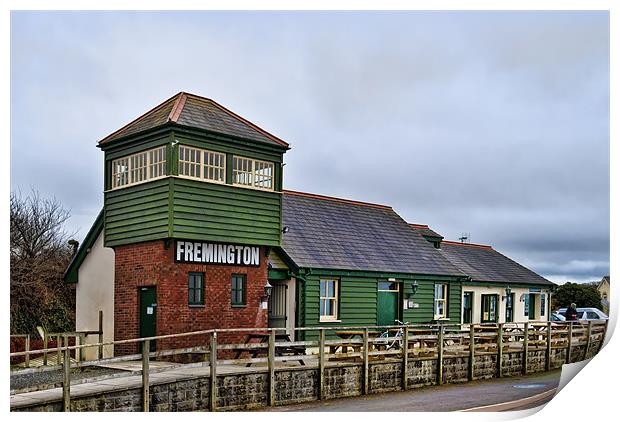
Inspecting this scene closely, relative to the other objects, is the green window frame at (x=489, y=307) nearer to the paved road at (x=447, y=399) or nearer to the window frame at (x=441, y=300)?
the window frame at (x=441, y=300)

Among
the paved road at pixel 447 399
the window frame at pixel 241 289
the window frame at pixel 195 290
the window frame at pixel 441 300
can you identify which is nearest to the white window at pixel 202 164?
the window frame at pixel 195 290

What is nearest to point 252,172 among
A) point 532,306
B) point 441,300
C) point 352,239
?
point 352,239

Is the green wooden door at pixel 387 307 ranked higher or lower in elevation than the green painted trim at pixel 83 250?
lower

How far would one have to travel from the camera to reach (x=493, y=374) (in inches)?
827

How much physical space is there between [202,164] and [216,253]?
159cm

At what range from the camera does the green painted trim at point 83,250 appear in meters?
15.5

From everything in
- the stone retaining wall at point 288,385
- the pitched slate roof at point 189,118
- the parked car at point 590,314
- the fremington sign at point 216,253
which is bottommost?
Answer: the stone retaining wall at point 288,385

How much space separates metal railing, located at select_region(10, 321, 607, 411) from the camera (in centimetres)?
1377

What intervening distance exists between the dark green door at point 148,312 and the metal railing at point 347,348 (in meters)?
0.25

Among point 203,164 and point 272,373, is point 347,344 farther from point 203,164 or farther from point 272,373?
point 203,164

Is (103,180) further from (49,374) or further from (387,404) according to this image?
(387,404)

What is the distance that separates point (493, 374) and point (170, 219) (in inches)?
361
